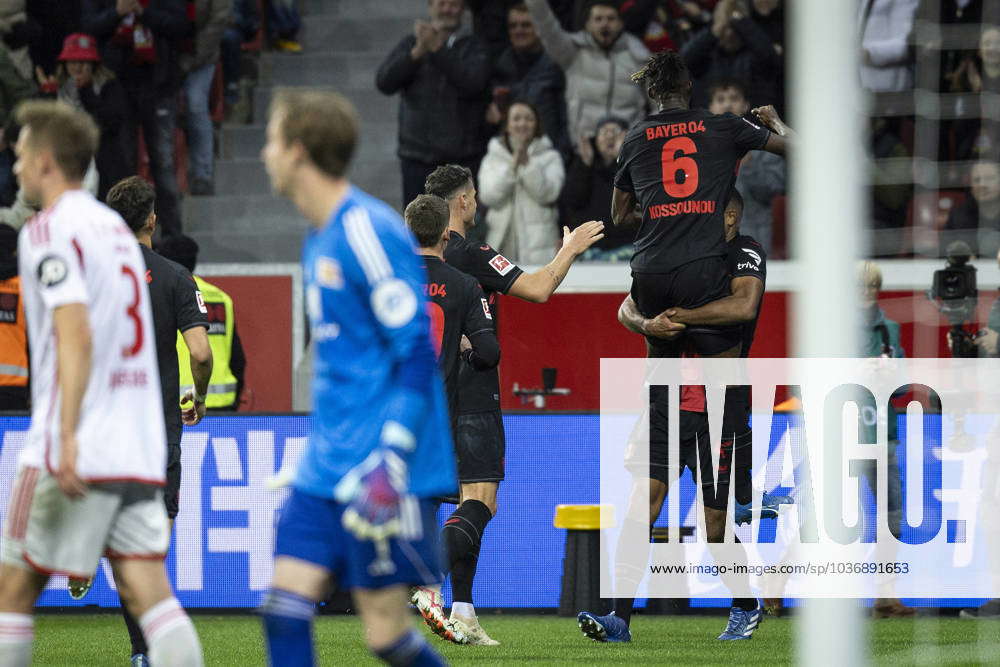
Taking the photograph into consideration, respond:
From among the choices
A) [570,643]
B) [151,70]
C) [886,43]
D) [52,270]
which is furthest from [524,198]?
[52,270]

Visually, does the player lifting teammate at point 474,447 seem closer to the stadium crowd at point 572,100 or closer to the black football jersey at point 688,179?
the black football jersey at point 688,179

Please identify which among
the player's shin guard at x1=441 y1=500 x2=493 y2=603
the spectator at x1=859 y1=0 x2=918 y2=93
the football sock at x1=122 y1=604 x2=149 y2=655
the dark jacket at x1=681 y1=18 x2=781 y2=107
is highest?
the dark jacket at x1=681 y1=18 x2=781 y2=107

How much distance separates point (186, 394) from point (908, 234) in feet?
18.5

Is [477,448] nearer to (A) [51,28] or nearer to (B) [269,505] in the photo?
(B) [269,505]

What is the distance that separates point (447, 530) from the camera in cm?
735

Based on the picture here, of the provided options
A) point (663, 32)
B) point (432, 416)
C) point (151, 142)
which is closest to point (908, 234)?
point (663, 32)

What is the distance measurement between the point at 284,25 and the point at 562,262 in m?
9.59

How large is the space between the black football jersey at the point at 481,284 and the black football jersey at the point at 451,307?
312mm

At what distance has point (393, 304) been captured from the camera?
388cm

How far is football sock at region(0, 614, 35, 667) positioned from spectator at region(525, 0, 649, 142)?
346 inches

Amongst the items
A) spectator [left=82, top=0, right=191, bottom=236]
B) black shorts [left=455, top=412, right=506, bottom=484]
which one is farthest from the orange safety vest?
spectator [left=82, top=0, right=191, bottom=236]

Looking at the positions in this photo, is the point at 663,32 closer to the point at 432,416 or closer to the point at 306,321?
the point at 306,321

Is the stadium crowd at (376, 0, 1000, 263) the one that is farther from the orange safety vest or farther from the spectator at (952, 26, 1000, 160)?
the orange safety vest

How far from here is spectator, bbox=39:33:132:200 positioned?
526 inches
